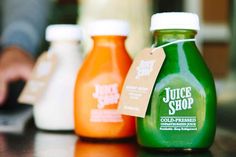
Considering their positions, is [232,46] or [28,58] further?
[232,46]

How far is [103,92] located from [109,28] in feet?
0.27

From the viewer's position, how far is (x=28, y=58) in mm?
1202

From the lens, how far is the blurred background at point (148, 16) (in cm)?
231

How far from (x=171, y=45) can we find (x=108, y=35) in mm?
110

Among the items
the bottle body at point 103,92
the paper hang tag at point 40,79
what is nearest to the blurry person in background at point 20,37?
the paper hang tag at point 40,79

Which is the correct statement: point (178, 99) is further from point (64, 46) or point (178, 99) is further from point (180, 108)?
point (64, 46)

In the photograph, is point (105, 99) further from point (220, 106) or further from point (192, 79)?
point (220, 106)

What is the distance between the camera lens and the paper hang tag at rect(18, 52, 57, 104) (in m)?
0.81

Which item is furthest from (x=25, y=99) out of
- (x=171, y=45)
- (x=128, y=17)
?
(x=128, y=17)

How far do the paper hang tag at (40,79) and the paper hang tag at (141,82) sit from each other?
0.58 feet

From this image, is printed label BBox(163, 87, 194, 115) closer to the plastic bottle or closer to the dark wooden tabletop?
the dark wooden tabletop

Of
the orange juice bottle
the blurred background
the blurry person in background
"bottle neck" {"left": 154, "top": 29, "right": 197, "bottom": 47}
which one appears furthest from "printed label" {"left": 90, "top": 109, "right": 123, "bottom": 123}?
the blurred background

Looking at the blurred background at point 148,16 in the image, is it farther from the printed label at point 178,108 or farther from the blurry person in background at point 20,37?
the printed label at point 178,108

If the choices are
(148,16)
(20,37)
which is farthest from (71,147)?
(148,16)
